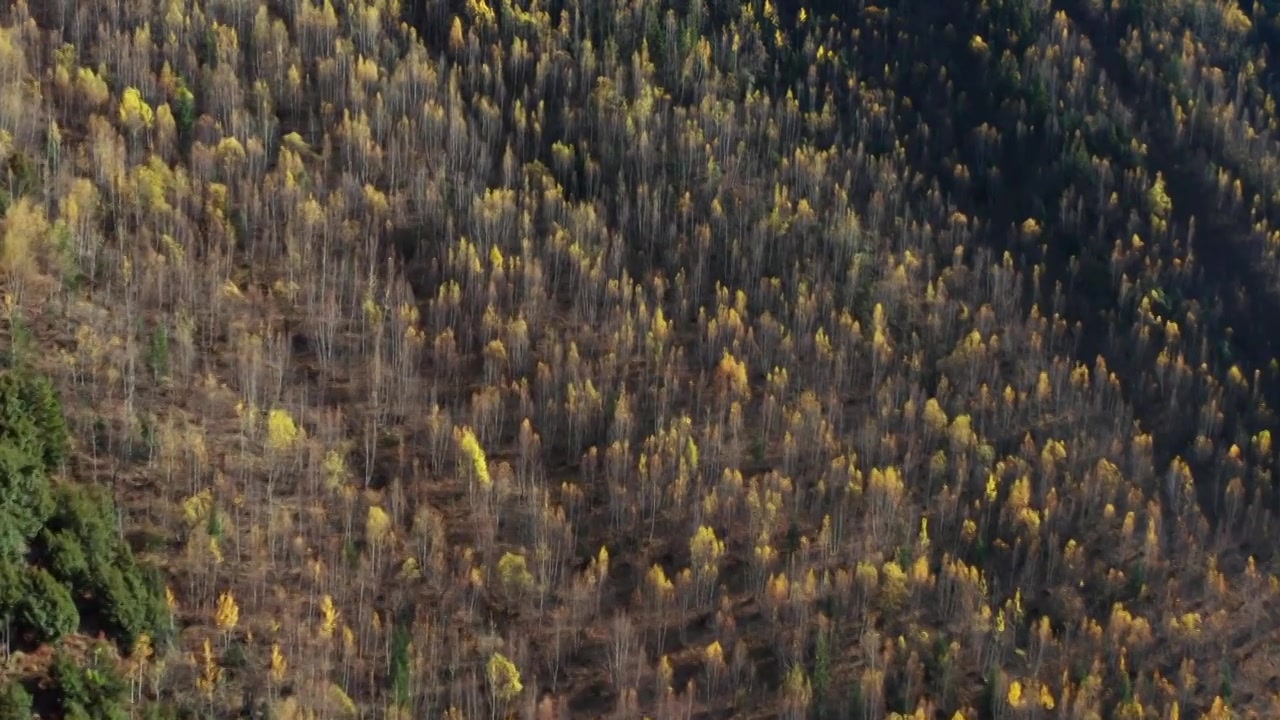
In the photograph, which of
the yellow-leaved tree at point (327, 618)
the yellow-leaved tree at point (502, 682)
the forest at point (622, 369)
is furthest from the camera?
the yellow-leaved tree at point (502, 682)

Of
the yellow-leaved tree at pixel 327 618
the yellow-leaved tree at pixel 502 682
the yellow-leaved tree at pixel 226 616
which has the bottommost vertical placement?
the yellow-leaved tree at pixel 502 682

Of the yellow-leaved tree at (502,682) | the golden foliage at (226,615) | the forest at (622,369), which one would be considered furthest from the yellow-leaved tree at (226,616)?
the yellow-leaved tree at (502,682)

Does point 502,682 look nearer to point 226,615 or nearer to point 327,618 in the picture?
point 327,618

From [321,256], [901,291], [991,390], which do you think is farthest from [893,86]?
[321,256]

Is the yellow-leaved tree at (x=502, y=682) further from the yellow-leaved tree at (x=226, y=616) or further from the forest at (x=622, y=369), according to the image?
the yellow-leaved tree at (x=226, y=616)

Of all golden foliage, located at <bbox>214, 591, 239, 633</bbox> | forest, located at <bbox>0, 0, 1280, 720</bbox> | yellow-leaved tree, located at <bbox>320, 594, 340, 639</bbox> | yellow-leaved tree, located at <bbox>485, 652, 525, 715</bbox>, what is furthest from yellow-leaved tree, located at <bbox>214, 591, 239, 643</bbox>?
yellow-leaved tree, located at <bbox>485, 652, 525, 715</bbox>

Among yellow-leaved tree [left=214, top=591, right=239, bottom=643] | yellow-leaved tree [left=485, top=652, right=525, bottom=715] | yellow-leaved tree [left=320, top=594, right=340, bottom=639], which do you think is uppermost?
yellow-leaved tree [left=214, top=591, right=239, bottom=643]

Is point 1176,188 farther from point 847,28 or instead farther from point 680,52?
point 680,52

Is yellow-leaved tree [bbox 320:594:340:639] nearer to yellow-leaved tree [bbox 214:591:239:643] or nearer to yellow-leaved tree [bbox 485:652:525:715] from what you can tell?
yellow-leaved tree [bbox 214:591:239:643]

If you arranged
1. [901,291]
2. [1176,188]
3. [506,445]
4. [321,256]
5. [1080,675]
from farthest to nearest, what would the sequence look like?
[1176,188] → [901,291] → [321,256] → [506,445] → [1080,675]
